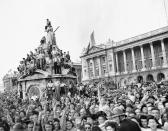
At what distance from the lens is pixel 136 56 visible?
2525 inches

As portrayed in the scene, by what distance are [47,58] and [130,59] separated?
4828cm

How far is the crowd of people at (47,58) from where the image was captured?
66.1ft

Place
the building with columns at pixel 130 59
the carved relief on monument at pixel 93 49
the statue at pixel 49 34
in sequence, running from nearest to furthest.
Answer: the statue at pixel 49 34 → the building with columns at pixel 130 59 → the carved relief on monument at pixel 93 49

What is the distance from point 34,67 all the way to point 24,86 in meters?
1.97

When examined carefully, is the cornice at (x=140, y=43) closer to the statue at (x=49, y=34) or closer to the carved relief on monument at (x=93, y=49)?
the carved relief on monument at (x=93, y=49)

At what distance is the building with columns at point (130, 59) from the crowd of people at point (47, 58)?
132 ft

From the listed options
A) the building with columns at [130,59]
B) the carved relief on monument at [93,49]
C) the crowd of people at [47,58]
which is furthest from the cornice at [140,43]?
the crowd of people at [47,58]

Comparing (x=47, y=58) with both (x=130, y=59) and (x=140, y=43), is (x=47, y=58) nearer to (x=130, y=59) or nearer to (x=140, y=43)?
(x=140, y=43)

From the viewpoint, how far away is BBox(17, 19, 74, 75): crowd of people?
2014cm

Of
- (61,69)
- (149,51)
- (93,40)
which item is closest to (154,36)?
(149,51)

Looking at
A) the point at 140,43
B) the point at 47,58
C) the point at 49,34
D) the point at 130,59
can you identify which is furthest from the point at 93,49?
the point at 47,58

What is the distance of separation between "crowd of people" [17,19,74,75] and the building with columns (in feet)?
132

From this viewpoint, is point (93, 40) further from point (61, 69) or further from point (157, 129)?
point (157, 129)

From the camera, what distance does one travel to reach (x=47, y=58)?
67.4 feet
